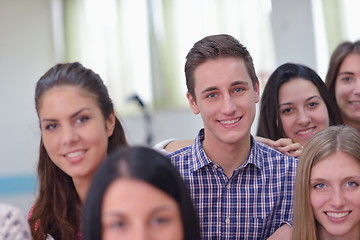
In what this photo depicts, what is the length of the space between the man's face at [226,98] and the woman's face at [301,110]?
0.66 m

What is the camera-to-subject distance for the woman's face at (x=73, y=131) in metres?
2.21

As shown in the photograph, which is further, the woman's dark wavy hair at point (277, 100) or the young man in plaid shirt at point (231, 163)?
the woman's dark wavy hair at point (277, 100)

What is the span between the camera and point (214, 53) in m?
2.49

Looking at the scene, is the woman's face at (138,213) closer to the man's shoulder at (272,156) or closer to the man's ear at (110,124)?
the man's ear at (110,124)

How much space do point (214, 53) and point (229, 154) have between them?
42cm

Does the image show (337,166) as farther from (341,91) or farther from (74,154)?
(341,91)

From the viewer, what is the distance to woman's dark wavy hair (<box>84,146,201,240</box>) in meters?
1.34

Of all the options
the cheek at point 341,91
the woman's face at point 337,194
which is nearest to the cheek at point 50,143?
the woman's face at point 337,194

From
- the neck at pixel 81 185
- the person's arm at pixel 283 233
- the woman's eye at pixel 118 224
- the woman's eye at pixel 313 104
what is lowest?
the person's arm at pixel 283 233

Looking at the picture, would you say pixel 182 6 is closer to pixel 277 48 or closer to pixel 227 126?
pixel 277 48

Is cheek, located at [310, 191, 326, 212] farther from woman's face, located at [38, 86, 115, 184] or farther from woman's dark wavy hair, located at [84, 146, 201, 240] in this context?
woman's dark wavy hair, located at [84, 146, 201, 240]

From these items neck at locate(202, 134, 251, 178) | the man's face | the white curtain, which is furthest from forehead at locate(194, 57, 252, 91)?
the white curtain

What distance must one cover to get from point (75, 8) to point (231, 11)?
193 centimetres

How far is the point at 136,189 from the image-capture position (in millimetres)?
1331
